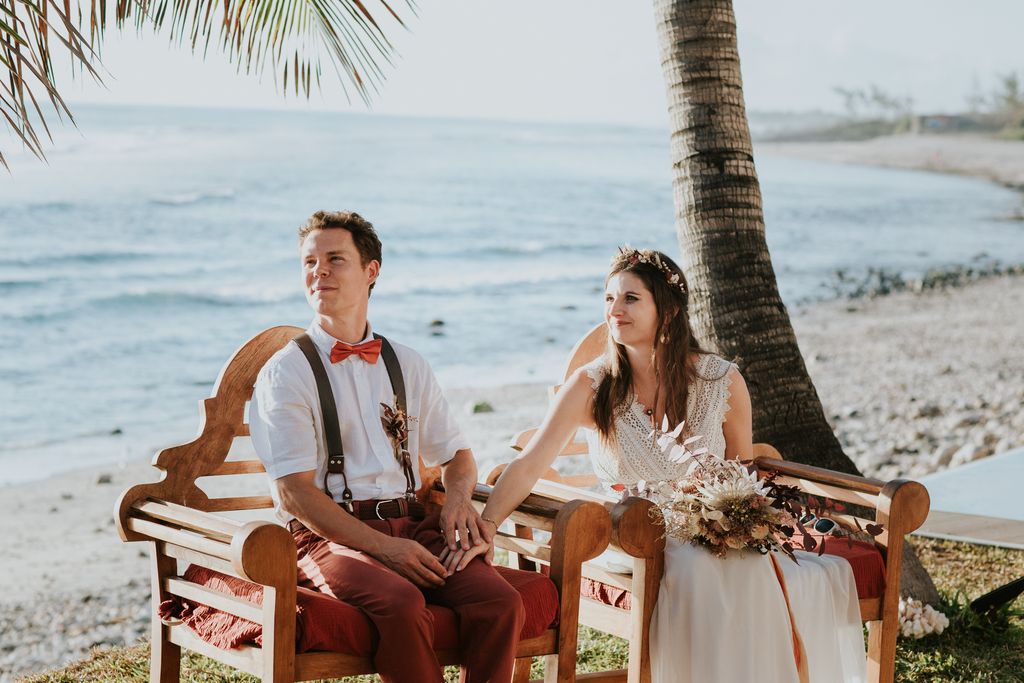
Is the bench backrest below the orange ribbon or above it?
above

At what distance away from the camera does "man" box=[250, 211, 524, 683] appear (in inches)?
132

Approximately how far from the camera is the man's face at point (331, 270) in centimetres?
388

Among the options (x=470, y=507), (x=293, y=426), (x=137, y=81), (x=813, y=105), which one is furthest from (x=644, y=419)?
(x=813, y=105)

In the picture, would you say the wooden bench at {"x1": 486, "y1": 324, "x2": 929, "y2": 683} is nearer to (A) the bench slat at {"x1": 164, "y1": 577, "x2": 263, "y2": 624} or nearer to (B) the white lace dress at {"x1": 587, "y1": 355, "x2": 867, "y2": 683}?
(B) the white lace dress at {"x1": 587, "y1": 355, "x2": 867, "y2": 683}

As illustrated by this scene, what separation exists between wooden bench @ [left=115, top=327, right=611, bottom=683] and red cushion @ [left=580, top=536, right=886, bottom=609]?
23cm

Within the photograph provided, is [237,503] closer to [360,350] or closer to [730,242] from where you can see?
[360,350]

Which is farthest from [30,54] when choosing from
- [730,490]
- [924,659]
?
[924,659]

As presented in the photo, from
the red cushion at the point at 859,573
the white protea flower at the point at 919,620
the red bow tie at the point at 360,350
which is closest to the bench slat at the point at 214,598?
the red bow tie at the point at 360,350

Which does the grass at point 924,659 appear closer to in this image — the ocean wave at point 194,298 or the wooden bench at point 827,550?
the wooden bench at point 827,550

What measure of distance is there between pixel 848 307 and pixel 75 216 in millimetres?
20974

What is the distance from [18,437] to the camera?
1692 centimetres

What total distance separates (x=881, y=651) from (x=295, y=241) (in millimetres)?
30152

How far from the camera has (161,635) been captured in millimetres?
3812

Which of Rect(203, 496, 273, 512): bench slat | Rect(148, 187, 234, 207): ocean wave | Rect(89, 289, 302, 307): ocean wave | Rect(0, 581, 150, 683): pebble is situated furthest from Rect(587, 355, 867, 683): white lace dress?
Rect(148, 187, 234, 207): ocean wave
